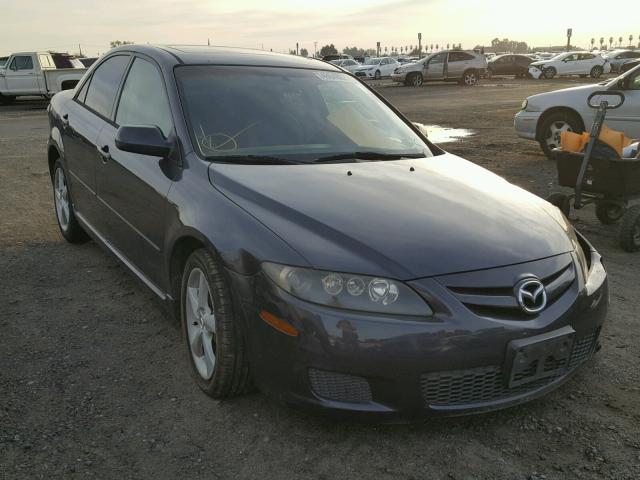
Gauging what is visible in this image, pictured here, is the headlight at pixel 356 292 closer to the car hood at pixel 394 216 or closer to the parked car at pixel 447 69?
the car hood at pixel 394 216

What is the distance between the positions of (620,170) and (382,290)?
376 cm

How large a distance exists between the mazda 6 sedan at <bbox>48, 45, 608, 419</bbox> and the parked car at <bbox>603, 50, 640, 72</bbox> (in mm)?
38803

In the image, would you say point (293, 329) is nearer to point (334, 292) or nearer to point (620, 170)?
point (334, 292)

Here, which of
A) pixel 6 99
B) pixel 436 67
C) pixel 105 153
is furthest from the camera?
pixel 436 67

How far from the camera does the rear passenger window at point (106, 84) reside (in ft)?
14.0

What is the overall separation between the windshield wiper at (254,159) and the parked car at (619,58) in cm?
3911

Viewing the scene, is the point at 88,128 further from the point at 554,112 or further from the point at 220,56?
the point at 554,112

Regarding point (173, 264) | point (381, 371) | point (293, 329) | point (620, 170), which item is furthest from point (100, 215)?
point (620, 170)

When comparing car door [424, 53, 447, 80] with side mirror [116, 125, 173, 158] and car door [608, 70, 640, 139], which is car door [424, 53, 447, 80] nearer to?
car door [608, 70, 640, 139]

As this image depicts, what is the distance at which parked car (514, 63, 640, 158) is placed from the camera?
8.29m

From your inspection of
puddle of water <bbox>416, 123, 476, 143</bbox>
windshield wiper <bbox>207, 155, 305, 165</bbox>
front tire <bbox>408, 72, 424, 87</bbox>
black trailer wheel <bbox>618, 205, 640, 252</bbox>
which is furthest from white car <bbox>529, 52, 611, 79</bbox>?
windshield wiper <bbox>207, 155, 305, 165</bbox>

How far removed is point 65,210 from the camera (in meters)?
5.25

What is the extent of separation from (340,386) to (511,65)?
3931cm

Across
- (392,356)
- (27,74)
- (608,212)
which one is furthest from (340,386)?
(27,74)
